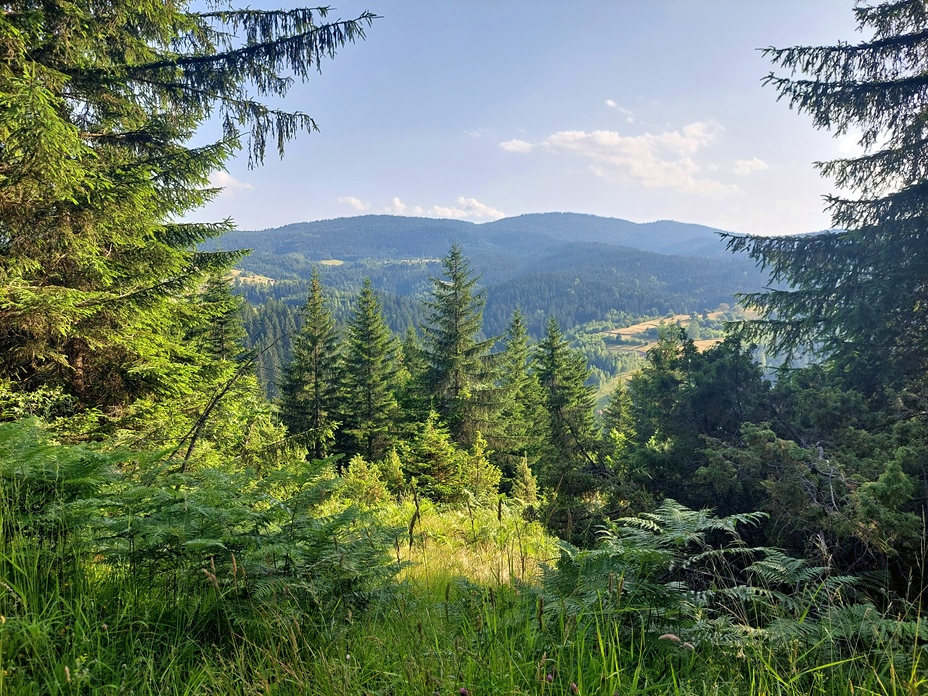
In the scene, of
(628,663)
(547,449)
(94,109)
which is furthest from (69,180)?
(547,449)

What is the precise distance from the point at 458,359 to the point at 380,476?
10.0 m

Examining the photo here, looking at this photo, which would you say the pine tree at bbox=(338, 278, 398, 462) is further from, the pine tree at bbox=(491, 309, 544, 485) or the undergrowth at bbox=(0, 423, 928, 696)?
the undergrowth at bbox=(0, 423, 928, 696)

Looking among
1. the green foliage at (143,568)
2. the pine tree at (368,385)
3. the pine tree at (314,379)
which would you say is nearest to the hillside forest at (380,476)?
the green foliage at (143,568)

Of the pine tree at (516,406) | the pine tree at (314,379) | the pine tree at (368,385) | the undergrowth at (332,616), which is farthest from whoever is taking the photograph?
the pine tree at (314,379)

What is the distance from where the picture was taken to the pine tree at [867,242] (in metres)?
8.01

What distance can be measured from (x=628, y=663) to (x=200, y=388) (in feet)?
28.9

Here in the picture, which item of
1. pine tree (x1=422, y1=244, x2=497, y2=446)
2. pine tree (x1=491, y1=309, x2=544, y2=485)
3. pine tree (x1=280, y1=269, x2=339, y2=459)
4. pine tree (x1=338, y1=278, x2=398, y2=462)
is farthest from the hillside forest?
pine tree (x1=280, y1=269, x2=339, y2=459)

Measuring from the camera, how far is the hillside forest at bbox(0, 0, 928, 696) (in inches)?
70.0

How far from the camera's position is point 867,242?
893 cm

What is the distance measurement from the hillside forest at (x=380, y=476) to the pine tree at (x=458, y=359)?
8795mm

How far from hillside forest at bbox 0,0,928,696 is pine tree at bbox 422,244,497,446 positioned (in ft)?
28.9

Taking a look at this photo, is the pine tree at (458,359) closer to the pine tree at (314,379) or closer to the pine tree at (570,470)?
the pine tree at (314,379)

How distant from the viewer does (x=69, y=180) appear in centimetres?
586

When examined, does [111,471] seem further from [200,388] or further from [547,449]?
[547,449]
